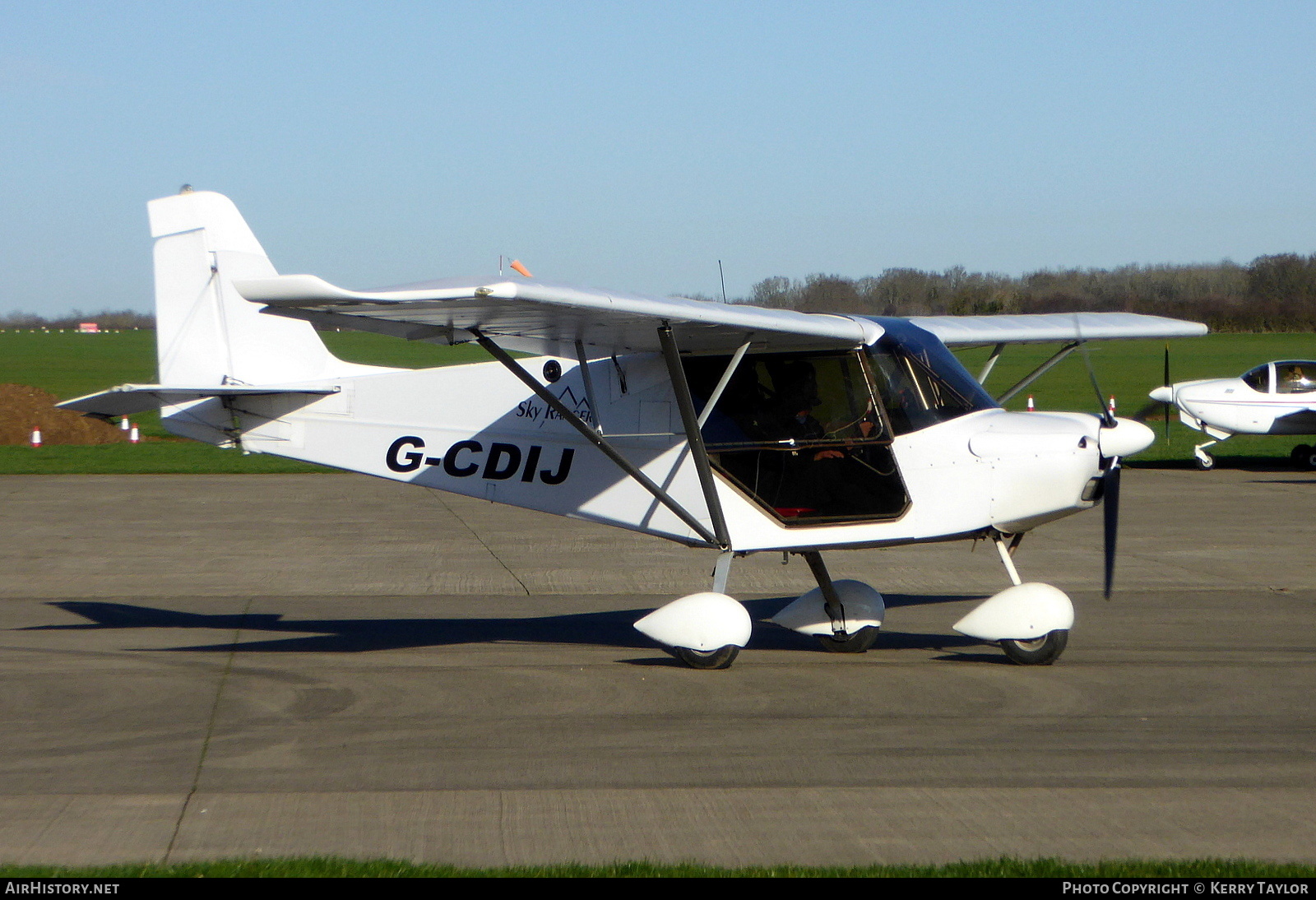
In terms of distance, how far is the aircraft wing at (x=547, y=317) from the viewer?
265 inches

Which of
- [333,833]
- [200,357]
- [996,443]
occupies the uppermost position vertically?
[200,357]

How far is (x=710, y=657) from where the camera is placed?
8.73m

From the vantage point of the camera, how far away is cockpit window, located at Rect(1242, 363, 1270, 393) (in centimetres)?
2506

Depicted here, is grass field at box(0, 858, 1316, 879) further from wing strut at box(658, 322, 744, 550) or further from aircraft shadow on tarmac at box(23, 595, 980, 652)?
aircraft shadow on tarmac at box(23, 595, 980, 652)


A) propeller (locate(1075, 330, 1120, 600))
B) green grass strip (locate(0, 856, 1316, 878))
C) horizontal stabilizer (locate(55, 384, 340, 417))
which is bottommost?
green grass strip (locate(0, 856, 1316, 878))

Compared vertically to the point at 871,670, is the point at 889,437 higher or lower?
higher

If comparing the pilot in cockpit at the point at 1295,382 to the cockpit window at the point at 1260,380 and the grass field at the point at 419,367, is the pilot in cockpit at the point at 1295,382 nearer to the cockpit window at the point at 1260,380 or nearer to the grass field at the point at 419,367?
the cockpit window at the point at 1260,380

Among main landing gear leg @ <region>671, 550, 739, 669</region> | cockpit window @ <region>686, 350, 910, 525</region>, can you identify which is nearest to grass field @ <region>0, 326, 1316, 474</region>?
cockpit window @ <region>686, 350, 910, 525</region>

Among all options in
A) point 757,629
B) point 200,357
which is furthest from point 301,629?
point 757,629

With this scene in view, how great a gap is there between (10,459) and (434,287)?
2413 centimetres

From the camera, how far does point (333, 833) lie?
5246 millimetres

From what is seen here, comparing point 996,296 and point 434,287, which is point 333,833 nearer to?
point 434,287

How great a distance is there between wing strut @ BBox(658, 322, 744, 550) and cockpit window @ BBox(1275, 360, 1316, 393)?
1988 centimetres

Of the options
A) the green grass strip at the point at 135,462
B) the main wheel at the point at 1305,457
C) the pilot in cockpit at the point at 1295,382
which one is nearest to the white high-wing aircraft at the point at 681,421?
the green grass strip at the point at 135,462
